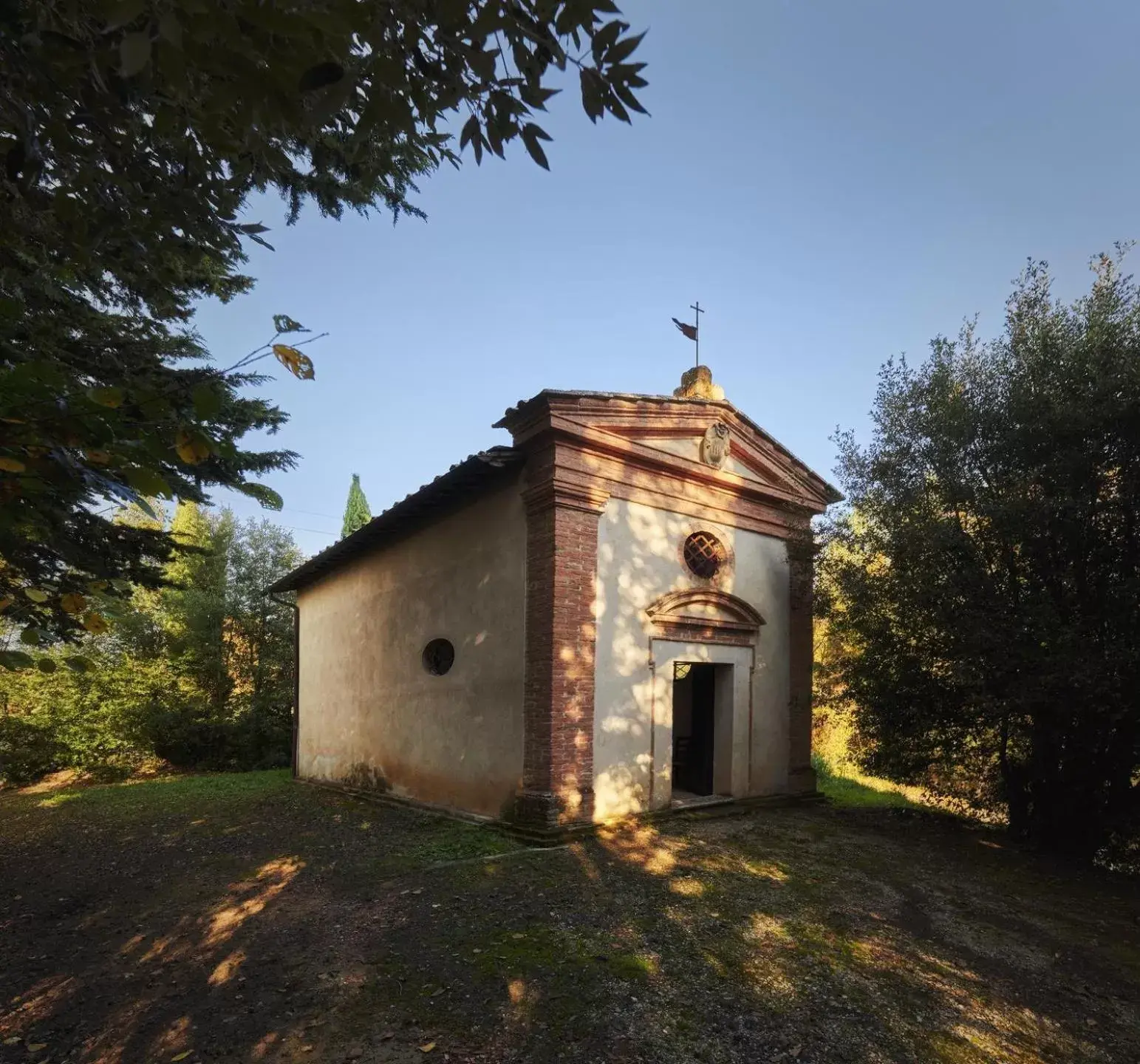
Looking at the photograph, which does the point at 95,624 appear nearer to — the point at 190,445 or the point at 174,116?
the point at 190,445

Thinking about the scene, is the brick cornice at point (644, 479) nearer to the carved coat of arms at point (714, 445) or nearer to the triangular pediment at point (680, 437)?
the triangular pediment at point (680, 437)

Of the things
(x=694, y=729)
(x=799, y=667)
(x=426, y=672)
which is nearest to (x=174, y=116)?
(x=426, y=672)

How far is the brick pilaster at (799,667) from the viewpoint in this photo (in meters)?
10.6

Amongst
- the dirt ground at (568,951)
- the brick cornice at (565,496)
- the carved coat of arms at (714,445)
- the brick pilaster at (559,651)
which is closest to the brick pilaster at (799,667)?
the carved coat of arms at (714,445)

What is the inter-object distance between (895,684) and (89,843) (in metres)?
10.5

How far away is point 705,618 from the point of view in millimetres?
9570

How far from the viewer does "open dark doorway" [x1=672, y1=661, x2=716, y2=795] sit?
10367 millimetres

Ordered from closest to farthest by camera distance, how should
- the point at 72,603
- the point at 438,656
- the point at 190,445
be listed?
the point at 190,445 → the point at 72,603 → the point at 438,656

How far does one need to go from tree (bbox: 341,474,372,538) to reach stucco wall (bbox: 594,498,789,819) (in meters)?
17.9

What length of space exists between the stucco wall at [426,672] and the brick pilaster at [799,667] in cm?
468

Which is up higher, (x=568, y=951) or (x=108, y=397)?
(x=108, y=397)

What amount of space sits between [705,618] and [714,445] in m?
2.53

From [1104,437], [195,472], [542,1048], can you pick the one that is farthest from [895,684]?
[195,472]

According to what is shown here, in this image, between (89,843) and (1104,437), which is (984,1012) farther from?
(89,843)
